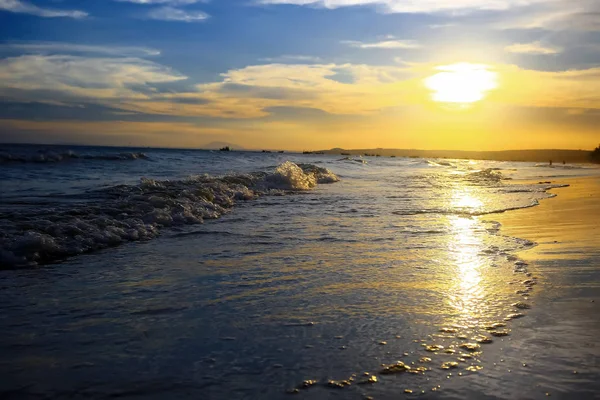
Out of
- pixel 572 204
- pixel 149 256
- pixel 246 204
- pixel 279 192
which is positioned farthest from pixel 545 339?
pixel 279 192

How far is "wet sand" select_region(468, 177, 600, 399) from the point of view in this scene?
265cm

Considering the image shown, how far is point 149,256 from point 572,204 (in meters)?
11.0

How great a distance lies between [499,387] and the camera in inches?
103

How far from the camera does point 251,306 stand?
400 cm

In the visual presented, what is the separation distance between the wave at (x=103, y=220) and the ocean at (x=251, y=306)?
3cm

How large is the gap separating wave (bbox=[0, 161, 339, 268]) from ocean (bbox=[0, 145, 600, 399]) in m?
0.03

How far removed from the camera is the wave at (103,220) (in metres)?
5.83

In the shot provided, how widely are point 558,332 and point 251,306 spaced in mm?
2244

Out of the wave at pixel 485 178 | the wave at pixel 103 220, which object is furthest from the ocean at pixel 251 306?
the wave at pixel 485 178

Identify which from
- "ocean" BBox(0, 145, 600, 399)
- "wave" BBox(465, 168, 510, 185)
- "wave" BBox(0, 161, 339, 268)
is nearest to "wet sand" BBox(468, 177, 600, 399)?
"ocean" BBox(0, 145, 600, 399)

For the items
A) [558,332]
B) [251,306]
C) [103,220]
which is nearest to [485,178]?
[103,220]

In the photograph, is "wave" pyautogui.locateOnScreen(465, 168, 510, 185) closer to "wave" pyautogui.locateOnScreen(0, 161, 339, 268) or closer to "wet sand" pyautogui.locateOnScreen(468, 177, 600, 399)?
"wave" pyautogui.locateOnScreen(0, 161, 339, 268)

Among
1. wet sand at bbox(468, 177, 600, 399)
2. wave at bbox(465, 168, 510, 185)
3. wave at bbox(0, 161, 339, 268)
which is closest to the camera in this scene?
wet sand at bbox(468, 177, 600, 399)

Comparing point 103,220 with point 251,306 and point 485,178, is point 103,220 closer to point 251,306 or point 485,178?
point 251,306
